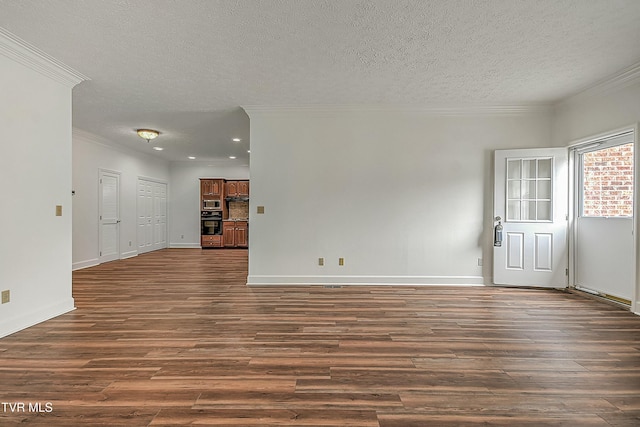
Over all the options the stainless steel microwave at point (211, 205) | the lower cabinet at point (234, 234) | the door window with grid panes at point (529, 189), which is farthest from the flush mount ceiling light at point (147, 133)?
the door window with grid panes at point (529, 189)

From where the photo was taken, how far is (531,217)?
4.89 meters

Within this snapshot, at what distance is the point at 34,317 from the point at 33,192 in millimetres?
1276

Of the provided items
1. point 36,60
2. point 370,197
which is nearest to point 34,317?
point 36,60

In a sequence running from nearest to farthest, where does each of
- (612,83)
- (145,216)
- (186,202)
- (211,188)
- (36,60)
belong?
(36,60) → (612,83) → (145,216) → (211,188) → (186,202)

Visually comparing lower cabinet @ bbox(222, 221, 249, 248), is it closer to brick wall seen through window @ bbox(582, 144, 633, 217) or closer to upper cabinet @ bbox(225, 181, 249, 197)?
upper cabinet @ bbox(225, 181, 249, 197)

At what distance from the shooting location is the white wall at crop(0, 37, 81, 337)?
307 centimetres

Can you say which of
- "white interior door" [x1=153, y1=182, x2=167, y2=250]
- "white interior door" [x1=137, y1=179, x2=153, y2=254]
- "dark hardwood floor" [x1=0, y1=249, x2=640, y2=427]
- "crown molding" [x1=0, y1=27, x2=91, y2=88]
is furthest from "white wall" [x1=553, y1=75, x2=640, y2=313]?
"white interior door" [x1=153, y1=182, x2=167, y2=250]

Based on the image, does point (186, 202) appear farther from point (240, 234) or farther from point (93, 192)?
point (93, 192)

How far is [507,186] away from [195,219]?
8.85 meters

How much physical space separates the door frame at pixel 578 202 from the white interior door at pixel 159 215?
32.2ft

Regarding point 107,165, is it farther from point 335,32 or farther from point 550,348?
point 550,348

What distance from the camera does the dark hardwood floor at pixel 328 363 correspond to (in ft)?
6.14

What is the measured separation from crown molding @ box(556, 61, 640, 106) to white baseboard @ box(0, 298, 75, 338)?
683 cm

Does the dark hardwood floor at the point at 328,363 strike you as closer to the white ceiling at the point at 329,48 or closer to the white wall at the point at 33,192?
the white wall at the point at 33,192
